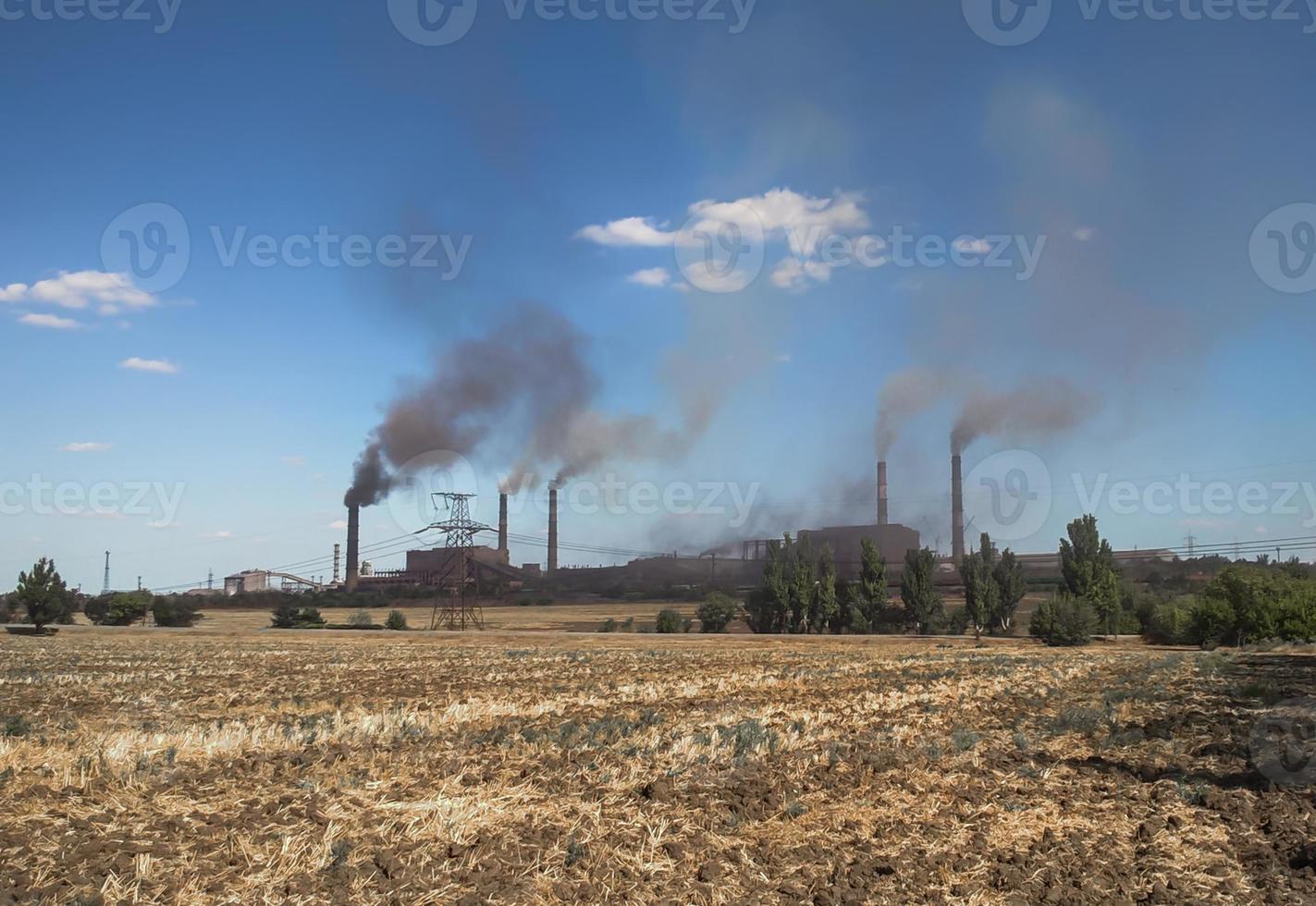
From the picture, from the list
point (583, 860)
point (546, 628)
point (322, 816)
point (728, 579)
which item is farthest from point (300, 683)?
point (728, 579)

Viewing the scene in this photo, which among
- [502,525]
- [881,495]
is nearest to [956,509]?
[881,495]

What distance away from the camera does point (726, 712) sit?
70.5 feet

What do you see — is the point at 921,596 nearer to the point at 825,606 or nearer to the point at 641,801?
the point at 825,606

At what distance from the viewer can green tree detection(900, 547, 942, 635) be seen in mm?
84812

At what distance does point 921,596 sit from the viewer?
8494cm

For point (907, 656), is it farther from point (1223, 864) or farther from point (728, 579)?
point (728, 579)

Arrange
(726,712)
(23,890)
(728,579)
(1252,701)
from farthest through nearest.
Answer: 1. (728,579)
2. (1252,701)
3. (726,712)
4. (23,890)

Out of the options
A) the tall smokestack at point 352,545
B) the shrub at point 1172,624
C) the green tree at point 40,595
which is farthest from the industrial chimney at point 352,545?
the shrub at point 1172,624

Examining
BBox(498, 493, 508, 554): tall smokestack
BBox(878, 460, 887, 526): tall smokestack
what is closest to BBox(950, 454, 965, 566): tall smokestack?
BBox(878, 460, 887, 526): tall smokestack

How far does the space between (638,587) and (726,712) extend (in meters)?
128

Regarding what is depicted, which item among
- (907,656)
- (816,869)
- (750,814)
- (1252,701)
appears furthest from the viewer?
(907,656)

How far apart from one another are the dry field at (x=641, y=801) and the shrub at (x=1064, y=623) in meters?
46.5

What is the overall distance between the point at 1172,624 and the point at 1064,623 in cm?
759

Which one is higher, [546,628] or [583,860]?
[583,860]
